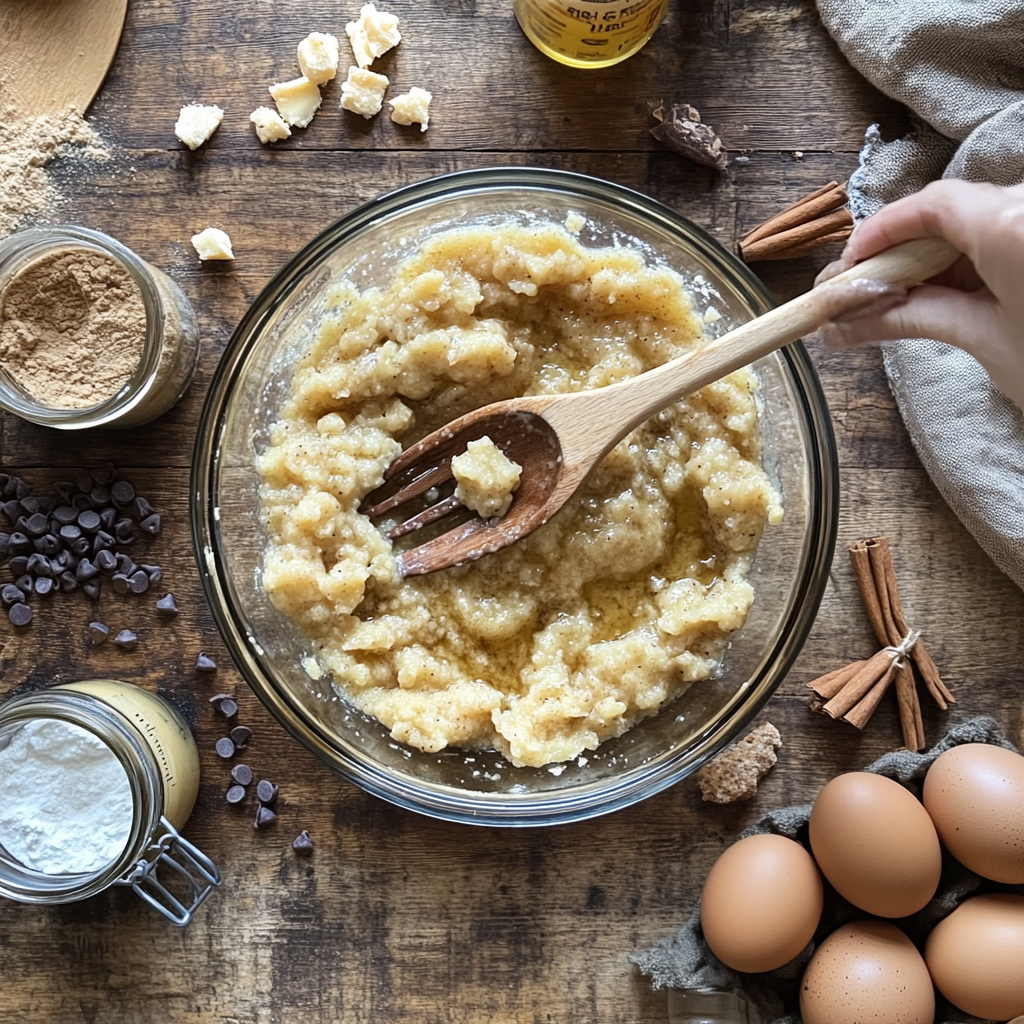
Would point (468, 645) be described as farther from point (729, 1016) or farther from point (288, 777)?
point (729, 1016)

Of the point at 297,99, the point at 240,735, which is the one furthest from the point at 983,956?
the point at 297,99

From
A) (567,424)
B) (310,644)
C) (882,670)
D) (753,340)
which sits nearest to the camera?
(753,340)

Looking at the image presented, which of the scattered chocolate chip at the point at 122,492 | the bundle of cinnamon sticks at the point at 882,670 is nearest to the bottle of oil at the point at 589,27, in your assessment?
the bundle of cinnamon sticks at the point at 882,670

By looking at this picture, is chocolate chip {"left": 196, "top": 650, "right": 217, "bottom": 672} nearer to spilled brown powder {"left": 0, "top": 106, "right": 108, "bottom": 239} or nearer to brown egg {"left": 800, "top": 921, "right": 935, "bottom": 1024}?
spilled brown powder {"left": 0, "top": 106, "right": 108, "bottom": 239}

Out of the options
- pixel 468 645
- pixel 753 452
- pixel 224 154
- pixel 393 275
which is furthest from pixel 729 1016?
pixel 224 154

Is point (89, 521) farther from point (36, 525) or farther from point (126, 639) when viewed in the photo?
point (126, 639)

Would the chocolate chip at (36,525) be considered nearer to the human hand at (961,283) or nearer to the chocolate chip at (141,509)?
the chocolate chip at (141,509)
